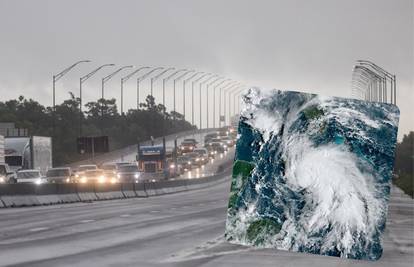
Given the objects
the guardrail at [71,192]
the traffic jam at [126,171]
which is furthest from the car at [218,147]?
the guardrail at [71,192]

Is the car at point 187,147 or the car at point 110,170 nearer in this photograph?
the car at point 110,170

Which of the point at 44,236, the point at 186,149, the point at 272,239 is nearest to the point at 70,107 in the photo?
the point at 186,149

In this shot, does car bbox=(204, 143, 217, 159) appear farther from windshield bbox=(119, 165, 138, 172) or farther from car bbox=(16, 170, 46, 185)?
car bbox=(16, 170, 46, 185)

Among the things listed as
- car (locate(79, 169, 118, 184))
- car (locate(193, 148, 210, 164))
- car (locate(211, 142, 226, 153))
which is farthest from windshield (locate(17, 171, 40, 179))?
car (locate(211, 142, 226, 153))

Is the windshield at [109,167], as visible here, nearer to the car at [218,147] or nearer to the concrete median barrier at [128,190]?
the concrete median barrier at [128,190]

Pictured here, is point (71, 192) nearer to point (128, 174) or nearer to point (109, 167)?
point (128, 174)

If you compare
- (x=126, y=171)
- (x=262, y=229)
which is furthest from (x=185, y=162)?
(x=262, y=229)

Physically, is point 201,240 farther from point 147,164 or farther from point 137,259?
point 147,164
